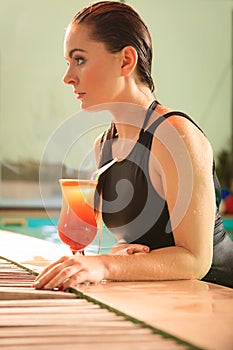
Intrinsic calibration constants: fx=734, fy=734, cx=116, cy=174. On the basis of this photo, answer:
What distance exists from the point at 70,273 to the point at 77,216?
332 mm

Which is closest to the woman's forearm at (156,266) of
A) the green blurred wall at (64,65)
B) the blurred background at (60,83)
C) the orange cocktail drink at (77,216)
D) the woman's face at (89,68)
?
the orange cocktail drink at (77,216)

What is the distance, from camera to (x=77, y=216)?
1.90 meters

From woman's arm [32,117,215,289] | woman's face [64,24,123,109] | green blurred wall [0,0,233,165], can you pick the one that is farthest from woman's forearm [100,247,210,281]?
green blurred wall [0,0,233,165]

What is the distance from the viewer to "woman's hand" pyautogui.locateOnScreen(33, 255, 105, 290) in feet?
5.10

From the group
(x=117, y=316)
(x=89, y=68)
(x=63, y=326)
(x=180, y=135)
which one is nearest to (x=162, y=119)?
(x=180, y=135)

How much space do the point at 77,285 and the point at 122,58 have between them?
79 centimetres

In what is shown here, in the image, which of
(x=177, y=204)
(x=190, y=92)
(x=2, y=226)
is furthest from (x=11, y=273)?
(x=190, y=92)

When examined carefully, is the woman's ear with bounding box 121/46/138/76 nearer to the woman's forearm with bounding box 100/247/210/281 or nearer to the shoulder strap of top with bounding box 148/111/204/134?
the shoulder strap of top with bounding box 148/111/204/134

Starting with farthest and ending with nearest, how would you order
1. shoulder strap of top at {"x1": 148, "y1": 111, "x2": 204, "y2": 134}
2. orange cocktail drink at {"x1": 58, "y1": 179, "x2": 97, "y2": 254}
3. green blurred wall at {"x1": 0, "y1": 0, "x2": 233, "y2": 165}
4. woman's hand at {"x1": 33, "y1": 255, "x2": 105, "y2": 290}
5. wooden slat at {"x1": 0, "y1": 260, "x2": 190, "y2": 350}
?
green blurred wall at {"x1": 0, "y1": 0, "x2": 233, "y2": 165} → shoulder strap of top at {"x1": 148, "y1": 111, "x2": 204, "y2": 134} → orange cocktail drink at {"x1": 58, "y1": 179, "x2": 97, "y2": 254} → woman's hand at {"x1": 33, "y1": 255, "x2": 105, "y2": 290} → wooden slat at {"x1": 0, "y1": 260, "x2": 190, "y2": 350}

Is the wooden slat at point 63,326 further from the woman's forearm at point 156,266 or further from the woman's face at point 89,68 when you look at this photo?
the woman's face at point 89,68

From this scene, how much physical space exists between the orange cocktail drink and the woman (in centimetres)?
11

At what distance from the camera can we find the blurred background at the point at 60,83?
836 cm

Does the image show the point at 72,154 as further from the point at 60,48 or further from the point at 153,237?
the point at 153,237

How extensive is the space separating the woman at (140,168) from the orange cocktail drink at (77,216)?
108 mm
